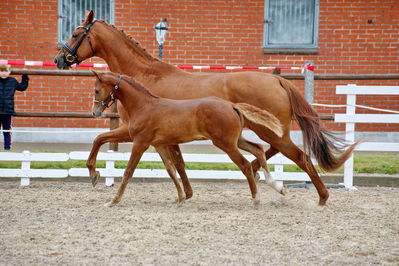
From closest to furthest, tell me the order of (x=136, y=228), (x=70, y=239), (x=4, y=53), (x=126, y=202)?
(x=70, y=239)
(x=136, y=228)
(x=126, y=202)
(x=4, y=53)

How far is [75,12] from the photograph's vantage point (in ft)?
42.8

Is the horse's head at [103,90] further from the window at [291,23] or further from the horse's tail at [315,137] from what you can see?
the window at [291,23]

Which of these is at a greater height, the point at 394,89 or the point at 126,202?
the point at 394,89

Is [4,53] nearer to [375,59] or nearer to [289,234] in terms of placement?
[375,59]

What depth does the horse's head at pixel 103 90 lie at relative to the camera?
22.6 ft

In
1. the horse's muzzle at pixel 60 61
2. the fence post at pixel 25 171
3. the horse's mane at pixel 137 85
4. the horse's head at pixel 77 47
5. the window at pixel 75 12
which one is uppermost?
the window at pixel 75 12

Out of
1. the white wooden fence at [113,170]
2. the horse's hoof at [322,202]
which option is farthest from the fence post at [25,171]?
the horse's hoof at [322,202]

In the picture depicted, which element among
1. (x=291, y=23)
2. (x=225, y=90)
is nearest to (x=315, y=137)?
(x=225, y=90)

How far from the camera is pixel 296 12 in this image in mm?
13047

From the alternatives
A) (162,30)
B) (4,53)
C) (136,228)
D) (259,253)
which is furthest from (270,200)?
(4,53)

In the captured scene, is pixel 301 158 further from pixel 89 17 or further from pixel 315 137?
pixel 89 17

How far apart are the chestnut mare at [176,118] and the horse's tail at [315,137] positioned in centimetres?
51

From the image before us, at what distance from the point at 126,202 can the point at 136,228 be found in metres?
1.75

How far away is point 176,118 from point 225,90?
783 mm
